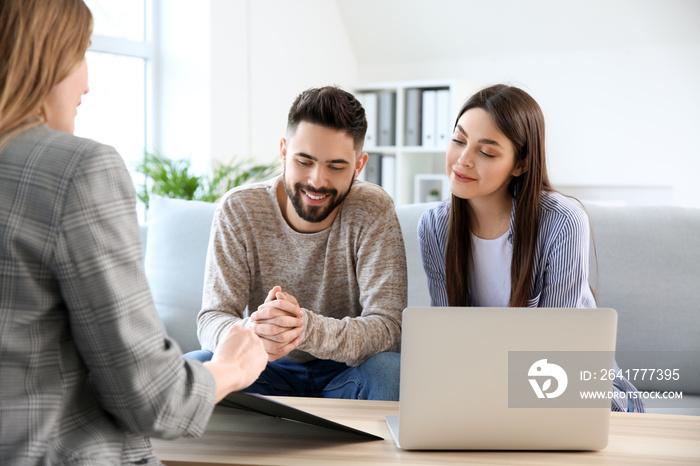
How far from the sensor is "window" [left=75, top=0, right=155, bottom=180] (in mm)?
3529

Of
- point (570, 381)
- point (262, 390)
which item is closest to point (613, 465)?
point (570, 381)

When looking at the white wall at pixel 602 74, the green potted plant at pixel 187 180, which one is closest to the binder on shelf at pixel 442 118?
the white wall at pixel 602 74

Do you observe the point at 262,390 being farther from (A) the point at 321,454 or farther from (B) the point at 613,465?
(B) the point at 613,465

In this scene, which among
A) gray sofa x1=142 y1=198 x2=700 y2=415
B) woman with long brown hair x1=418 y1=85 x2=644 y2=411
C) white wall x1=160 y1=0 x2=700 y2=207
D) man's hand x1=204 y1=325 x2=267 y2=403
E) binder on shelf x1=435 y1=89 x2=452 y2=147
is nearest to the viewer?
man's hand x1=204 y1=325 x2=267 y2=403

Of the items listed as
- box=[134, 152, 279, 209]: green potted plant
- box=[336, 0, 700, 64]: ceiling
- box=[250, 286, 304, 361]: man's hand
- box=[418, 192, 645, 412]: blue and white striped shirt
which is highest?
box=[336, 0, 700, 64]: ceiling

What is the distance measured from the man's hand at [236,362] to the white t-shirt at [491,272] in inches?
34.6

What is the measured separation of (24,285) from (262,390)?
39.5 inches

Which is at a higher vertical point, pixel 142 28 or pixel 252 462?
pixel 142 28

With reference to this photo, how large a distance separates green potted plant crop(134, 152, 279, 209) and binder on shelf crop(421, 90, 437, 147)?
40.1 inches

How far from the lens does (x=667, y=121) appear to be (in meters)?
3.68

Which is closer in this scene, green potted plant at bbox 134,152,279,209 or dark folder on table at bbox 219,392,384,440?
dark folder on table at bbox 219,392,384,440

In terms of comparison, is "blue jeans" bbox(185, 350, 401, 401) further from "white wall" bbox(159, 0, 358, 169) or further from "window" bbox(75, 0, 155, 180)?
"window" bbox(75, 0, 155, 180)

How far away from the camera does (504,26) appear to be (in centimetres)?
397

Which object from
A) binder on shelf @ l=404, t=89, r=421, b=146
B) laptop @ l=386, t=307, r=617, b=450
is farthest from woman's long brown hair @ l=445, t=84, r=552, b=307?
binder on shelf @ l=404, t=89, r=421, b=146
